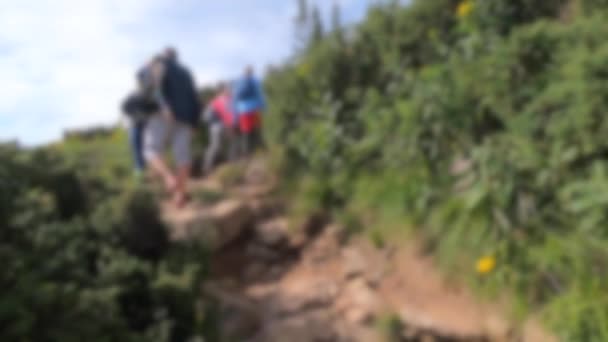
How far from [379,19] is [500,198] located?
2.47 m

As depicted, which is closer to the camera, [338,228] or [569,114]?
[569,114]

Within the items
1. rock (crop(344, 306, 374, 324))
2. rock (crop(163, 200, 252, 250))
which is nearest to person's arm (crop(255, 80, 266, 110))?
rock (crop(163, 200, 252, 250))

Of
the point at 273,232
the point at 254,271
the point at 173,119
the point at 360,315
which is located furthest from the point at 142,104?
the point at 360,315

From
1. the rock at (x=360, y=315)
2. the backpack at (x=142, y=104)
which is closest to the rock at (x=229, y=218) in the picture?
the backpack at (x=142, y=104)

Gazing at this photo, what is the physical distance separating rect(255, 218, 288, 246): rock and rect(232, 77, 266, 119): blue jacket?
2.06 m

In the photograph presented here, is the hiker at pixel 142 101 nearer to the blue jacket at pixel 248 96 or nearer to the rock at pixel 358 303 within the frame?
the blue jacket at pixel 248 96

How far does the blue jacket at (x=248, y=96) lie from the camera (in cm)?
740

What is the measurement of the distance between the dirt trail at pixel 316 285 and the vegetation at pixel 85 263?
0.44m

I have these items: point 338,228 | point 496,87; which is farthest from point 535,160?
point 338,228

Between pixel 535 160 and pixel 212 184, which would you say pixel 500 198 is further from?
pixel 212 184

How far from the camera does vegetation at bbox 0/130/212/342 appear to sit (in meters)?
3.07

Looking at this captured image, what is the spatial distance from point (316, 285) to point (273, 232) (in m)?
1.02

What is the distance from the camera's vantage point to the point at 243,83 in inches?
290

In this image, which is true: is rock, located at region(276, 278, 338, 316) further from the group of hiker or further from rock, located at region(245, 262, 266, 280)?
→ the group of hiker
